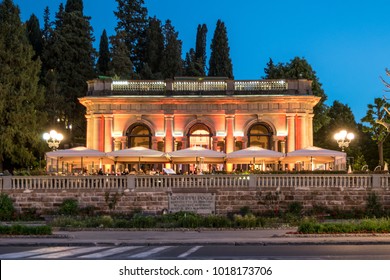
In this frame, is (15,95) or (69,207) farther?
(15,95)

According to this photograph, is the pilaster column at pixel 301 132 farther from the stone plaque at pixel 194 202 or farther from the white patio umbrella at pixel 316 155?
the stone plaque at pixel 194 202

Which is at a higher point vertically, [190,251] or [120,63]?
[120,63]

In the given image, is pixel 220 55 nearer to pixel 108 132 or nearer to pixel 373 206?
pixel 108 132

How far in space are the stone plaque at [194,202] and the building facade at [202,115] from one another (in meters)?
15.9

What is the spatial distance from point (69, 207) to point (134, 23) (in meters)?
60.7

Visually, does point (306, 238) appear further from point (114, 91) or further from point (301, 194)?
point (114, 91)

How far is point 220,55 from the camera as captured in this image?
87.6m

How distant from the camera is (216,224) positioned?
33.5 metres

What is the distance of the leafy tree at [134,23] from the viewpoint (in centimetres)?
9600

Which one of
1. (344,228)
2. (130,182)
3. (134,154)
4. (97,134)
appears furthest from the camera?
(97,134)

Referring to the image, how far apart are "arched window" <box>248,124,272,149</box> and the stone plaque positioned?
16754mm

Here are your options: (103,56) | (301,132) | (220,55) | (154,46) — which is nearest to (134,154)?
(301,132)

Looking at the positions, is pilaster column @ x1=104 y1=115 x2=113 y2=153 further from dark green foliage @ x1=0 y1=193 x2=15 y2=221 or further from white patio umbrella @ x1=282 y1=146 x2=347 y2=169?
dark green foliage @ x1=0 y1=193 x2=15 y2=221
